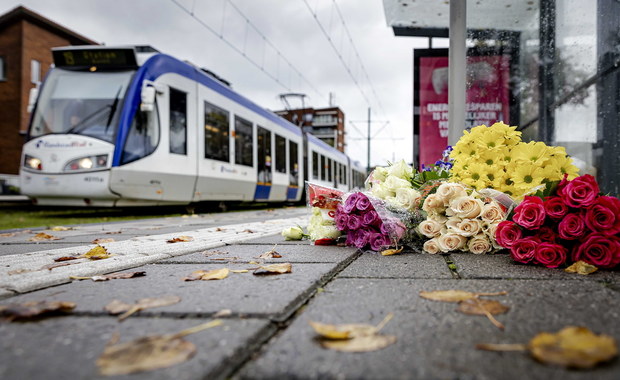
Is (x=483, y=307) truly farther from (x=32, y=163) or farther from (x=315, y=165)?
(x=315, y=165)

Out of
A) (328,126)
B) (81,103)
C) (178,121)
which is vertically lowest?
(178,121)

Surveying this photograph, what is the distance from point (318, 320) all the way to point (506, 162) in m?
1.92

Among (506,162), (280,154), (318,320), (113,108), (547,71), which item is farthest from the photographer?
(280,154)

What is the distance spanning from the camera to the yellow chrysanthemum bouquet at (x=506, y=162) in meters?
2.33

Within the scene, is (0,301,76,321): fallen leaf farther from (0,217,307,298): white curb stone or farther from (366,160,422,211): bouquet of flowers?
(366,160,422,211): bouquet of flowers

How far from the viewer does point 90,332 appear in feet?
3.33

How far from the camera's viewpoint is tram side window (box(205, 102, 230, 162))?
859cm

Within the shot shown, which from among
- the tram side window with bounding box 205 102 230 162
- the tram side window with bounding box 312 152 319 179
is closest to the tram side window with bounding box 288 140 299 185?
the tram side window with bounding box 312 152 319 179

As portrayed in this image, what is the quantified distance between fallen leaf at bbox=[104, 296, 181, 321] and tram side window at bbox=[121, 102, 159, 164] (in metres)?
6.15

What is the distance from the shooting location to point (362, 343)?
0.91m

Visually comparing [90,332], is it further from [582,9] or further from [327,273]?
[582,9]

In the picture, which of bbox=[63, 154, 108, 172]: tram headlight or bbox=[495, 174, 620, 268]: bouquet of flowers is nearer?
bbox=[495, 174, 620, 268]: bouquet of flowers

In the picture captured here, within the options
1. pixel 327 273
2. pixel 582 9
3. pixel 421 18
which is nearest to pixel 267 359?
pixel 327 273

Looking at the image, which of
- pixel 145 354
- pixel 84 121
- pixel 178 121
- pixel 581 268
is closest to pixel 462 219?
pixel 581 268
